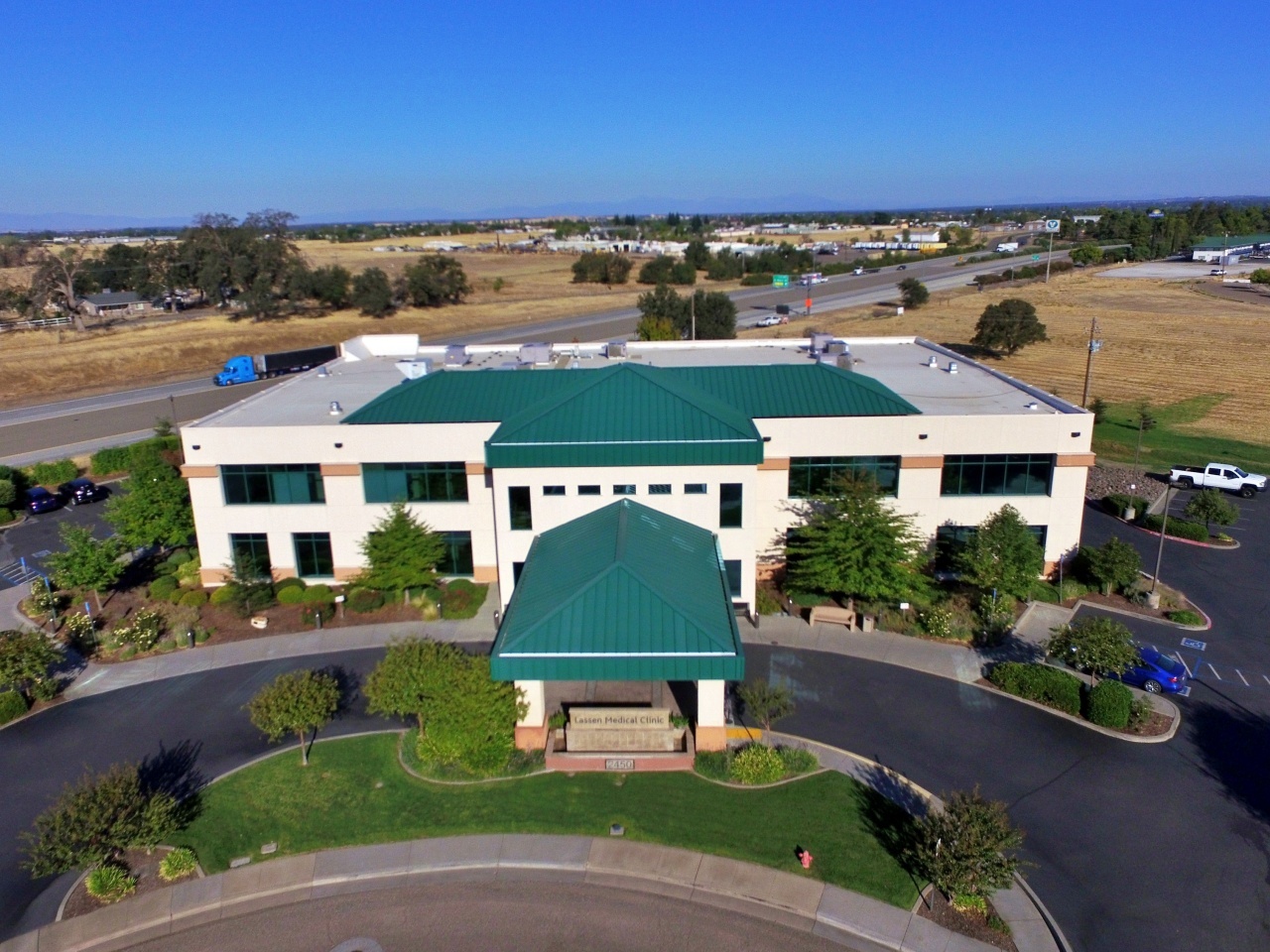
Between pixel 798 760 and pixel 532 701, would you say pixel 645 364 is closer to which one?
pixel 532 701

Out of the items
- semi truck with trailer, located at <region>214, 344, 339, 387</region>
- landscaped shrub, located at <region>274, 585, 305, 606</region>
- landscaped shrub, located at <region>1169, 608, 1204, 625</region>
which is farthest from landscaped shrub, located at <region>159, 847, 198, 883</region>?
semi truck with trailer, located at <region>214, 344, 339, 387</region>

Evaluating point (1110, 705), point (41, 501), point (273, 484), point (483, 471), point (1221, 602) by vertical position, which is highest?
point (483, 471)

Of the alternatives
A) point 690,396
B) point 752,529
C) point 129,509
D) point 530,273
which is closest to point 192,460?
point 129,509

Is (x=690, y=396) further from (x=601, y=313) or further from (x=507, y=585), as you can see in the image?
(x=601, y=313)

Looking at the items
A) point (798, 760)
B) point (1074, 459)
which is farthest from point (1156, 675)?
point (798, 760)

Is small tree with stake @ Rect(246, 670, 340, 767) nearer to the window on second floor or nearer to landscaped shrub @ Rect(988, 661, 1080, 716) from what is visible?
the window on second floor

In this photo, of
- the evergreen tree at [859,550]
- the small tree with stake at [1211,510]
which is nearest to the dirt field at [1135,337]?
the small tree with stake at [1211,510]
